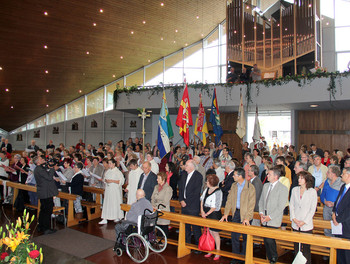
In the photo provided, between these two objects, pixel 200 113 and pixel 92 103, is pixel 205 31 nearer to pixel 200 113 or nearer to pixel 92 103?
pixel 92 103

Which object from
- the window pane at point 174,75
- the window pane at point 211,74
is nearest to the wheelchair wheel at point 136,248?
the window pane at point 211,74

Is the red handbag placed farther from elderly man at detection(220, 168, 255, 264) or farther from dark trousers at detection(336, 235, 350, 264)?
dark trousers at detection(336, 235, 350, 264)

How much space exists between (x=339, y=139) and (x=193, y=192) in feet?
38.4

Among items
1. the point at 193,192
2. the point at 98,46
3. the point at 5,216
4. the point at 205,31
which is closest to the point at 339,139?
the point at 205,31

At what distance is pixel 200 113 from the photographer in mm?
10164

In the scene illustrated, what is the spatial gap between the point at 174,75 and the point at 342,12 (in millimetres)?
10294

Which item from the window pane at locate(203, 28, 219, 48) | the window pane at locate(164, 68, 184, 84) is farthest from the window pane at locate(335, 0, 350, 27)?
the window pane at locate(164, 68, 184, 84)

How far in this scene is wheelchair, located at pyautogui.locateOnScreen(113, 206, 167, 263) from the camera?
5.55m

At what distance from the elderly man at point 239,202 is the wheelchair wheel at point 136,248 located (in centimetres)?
144

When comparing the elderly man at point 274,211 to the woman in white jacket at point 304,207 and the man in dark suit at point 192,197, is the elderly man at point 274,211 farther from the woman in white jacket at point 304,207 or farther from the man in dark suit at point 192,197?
the man in dark suit at point 192,197

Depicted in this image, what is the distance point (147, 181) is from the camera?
23.2ft

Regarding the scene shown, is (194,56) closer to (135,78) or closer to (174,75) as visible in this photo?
(174,75)

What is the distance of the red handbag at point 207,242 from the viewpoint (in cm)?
561

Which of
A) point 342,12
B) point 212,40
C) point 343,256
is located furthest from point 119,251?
point 342,12
